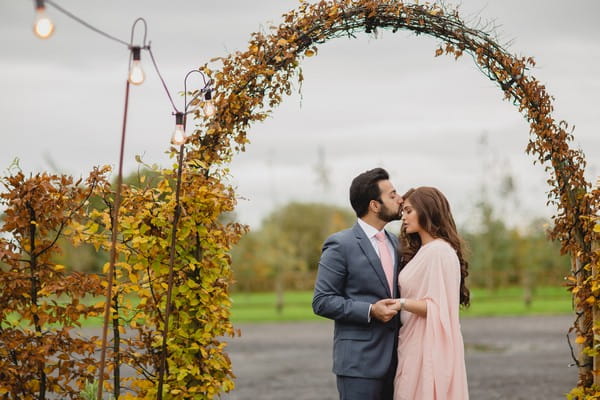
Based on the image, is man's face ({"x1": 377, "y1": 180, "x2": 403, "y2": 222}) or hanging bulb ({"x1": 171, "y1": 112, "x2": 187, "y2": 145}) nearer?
hanging bulb ({"x1": 171, "y1": 112, "x2": 187, "y2": 145})

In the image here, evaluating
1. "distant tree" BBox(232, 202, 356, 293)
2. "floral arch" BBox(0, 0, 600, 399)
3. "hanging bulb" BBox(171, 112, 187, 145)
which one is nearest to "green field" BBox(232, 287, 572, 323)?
"distant tree" BBox(232, 202, 356, 293)

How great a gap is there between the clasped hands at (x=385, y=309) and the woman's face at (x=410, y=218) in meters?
0.55

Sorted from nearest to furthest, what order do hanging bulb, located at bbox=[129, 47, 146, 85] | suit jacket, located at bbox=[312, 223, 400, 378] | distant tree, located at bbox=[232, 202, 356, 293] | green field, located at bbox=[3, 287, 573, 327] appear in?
hanging bulb, located at bbox=[129, 47, 146, 85] → suit jacket, located at bbox=[312, 223, 400, 378] → green field, located at bbox=[3, 287, 573, 327] → distant tree, located at bbox=[232, 202, 356, 293]

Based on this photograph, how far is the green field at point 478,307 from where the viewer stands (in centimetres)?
2314

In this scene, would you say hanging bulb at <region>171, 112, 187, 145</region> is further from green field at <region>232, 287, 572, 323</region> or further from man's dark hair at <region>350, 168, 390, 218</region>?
green field at <region>232, 287, 572, 323</region>

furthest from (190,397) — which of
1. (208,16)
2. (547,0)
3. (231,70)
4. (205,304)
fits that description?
(547,0)

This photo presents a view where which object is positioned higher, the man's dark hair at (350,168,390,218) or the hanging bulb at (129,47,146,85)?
the hanging bulb at (129,47,146,85)

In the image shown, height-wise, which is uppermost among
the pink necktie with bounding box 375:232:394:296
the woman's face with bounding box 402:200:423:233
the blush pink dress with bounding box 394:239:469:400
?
the woman's face with bounding box 402:200:423:233

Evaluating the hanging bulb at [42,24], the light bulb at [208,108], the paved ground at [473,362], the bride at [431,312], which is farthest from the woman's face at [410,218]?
the paved ground at [473,362]

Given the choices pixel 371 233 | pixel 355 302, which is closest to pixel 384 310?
pixel 355 302

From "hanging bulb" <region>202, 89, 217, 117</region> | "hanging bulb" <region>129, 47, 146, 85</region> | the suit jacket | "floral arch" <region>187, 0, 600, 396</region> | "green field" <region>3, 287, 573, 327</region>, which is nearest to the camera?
"hanging bulb" <region>129, 47, 146, 85</region>

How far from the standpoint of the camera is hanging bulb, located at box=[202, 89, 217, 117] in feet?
16.7

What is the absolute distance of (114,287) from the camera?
5.21 m

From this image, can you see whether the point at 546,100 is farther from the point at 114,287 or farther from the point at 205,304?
the point at 114,287
